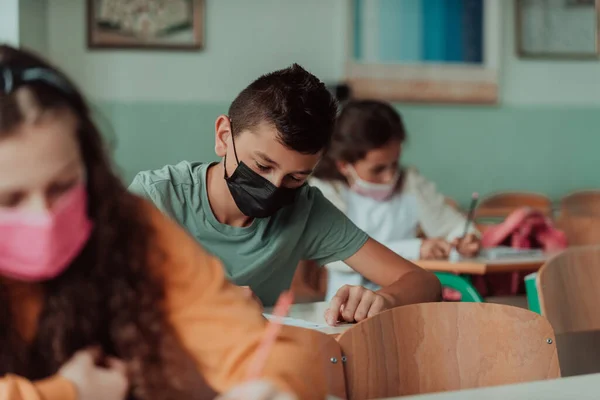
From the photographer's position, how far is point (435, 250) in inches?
103

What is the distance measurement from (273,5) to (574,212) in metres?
2.26

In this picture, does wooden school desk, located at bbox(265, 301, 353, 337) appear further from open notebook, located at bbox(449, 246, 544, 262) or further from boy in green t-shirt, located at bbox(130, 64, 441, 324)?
open notebook, located at bbox(449, 246, 544, 262)

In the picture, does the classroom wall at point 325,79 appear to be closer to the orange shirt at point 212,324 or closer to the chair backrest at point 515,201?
the chair backrest at point 515,201

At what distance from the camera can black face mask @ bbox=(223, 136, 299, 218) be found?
1.46 m

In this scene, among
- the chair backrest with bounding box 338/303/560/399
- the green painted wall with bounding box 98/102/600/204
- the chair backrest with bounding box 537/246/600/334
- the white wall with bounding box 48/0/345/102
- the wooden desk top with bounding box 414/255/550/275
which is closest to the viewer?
the chair backrest with bounding box 338/303/560/399

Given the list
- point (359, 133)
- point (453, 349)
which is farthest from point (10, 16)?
point (453, 349)

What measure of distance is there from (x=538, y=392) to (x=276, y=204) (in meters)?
0.63

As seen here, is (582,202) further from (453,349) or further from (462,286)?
(453,349)

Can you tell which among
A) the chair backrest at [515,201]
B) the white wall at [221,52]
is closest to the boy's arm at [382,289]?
the white wall at [221,52]

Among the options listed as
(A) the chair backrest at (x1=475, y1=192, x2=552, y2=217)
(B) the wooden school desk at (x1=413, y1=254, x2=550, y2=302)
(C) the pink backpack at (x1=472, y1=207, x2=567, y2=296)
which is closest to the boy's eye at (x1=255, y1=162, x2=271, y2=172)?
(B) the wooden school desk at (x1=413, y1=254, x2=550, y2=302)

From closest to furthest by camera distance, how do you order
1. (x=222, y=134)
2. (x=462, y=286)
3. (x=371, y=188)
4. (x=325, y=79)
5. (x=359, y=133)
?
(x=222, y=134), (x=462, y=286), (x=359, y=133), (x=371, y=188), (x=325, y=79)

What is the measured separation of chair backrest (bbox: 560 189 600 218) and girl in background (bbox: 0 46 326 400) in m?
4.52

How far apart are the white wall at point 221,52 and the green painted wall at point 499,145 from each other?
0.14 m

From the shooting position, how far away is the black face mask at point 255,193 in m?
1.46
